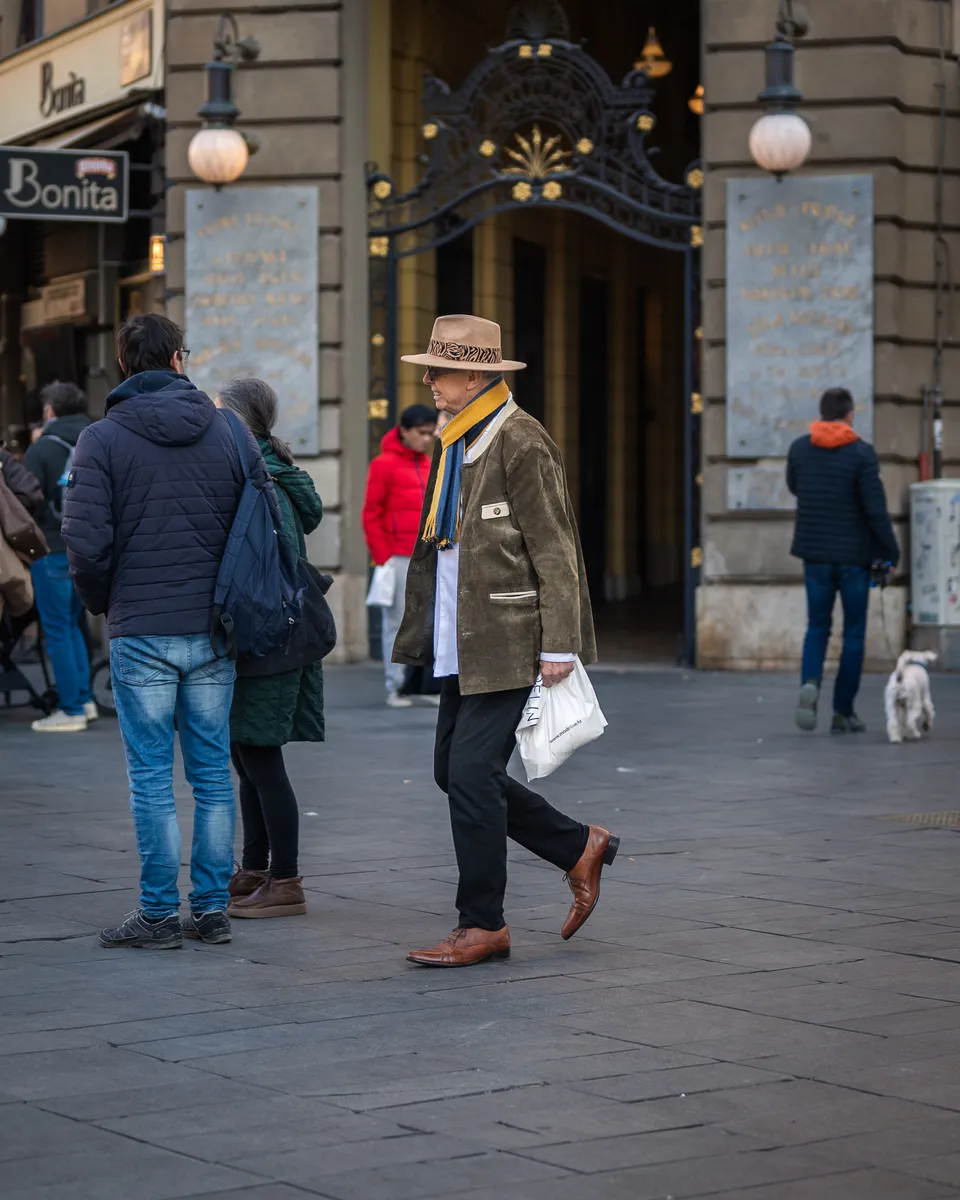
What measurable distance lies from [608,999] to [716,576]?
411 inches

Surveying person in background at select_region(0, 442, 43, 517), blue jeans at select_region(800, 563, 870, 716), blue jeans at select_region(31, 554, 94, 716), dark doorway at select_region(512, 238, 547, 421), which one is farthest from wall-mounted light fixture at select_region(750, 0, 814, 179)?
dark doorway at select_region(512, 238, 547, 421)

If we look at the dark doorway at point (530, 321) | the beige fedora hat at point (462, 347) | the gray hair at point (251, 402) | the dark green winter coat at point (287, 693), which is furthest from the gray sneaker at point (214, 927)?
the dark doorway at point (530, 321)

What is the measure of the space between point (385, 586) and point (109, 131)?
7121 mm

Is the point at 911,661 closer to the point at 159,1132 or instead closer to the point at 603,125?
the point at 603,125

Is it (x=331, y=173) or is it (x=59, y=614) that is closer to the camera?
(x=59, y=614)

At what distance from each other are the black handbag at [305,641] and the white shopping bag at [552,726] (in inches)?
30.8

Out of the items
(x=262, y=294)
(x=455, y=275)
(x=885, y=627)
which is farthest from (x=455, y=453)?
(x=455, y=275)

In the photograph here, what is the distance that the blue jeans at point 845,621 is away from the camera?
12.4 metres

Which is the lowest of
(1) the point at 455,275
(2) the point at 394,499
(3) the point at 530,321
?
(2) the point at 394,499

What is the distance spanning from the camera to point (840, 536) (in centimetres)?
1243

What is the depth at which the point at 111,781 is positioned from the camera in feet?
34.1

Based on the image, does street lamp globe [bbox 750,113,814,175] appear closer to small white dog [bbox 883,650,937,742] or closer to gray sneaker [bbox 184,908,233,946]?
small white dog [bbox 883,650,937,742]

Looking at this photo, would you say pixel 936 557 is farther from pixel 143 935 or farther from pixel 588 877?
pixel 143 935

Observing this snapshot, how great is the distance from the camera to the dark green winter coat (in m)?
6.93
